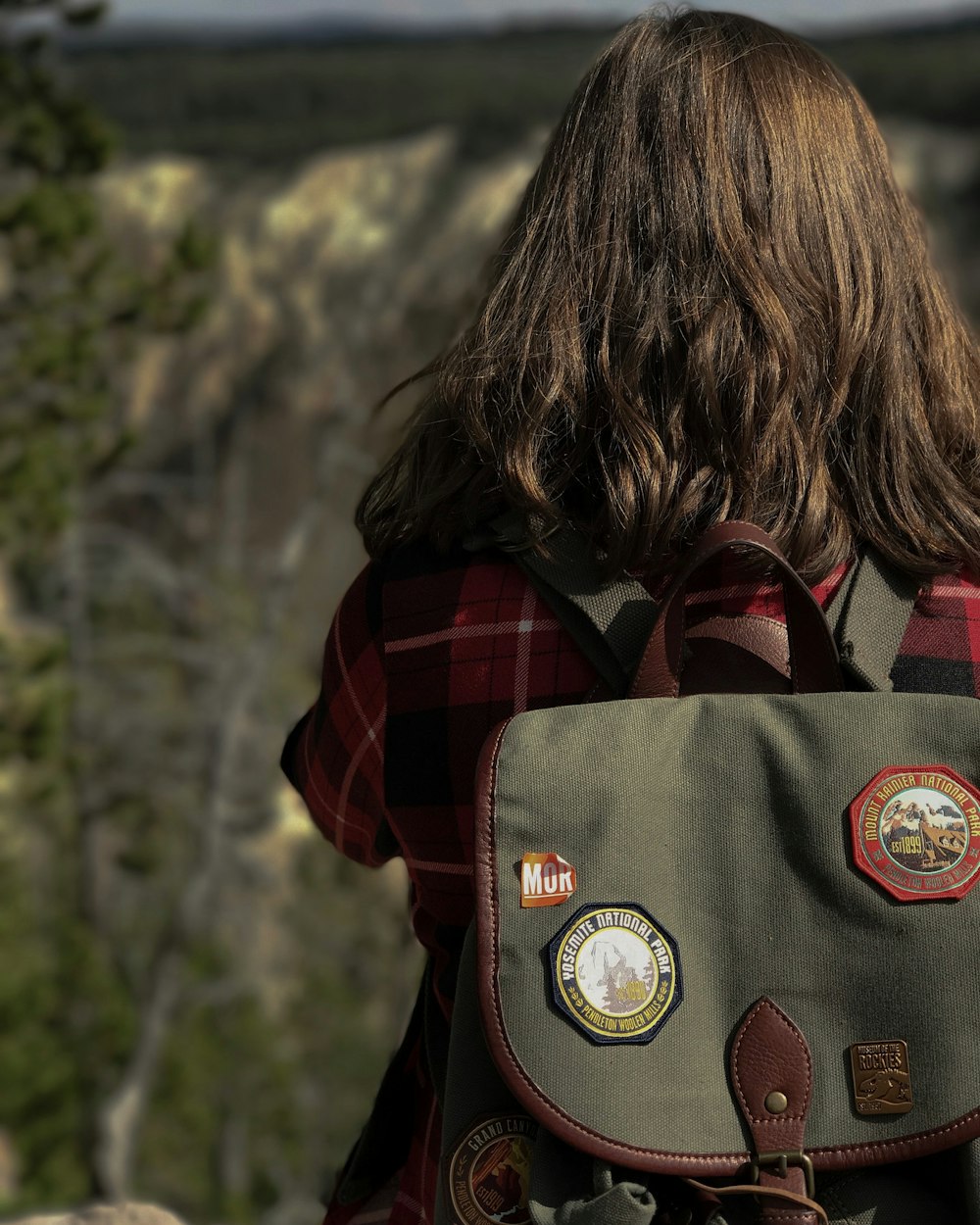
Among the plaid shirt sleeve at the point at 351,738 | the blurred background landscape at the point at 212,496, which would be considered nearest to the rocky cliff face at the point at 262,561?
the blurred background landscape at the point at 212,496

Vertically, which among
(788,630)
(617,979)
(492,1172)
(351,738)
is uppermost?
(788,630)

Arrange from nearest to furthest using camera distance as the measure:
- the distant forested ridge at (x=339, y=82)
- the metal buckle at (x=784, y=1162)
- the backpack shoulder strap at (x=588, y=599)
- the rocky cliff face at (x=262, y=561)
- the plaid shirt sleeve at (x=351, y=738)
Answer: the metal buckle at (x=784, y=1162)
the backpack shoulder strap at (x=588, y=599)
the plaid shirt sleeve at (x=351, y=738)
the rocky cliff face at (x=262, y=561)
the distant forested ridge at (x=339, y=82)

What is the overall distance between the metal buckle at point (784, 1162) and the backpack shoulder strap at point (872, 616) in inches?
13.7

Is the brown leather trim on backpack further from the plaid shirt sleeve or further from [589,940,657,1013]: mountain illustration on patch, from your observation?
the plaid shirt sleeve

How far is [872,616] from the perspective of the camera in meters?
0.99

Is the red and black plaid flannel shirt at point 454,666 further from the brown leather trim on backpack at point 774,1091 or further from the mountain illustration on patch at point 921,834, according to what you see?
the brown leather trim on backpack at point 774,1091

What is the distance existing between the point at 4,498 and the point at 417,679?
17.2 feet

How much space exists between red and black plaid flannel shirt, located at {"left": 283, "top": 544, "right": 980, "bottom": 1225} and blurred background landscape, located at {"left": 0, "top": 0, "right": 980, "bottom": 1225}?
36 centimetres

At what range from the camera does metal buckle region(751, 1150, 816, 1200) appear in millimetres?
872

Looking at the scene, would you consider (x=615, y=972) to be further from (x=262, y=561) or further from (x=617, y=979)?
(x=262, y=561)

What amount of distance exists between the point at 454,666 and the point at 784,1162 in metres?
0.44

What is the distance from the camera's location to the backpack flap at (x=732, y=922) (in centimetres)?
88

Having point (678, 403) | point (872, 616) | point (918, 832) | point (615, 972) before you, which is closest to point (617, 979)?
point (615, 972)

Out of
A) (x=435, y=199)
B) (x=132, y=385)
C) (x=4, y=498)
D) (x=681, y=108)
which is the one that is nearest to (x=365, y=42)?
(x=435, y=199)
